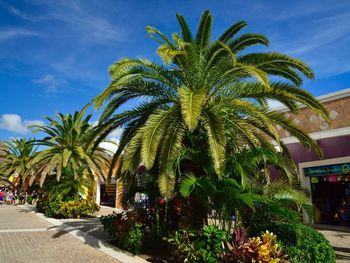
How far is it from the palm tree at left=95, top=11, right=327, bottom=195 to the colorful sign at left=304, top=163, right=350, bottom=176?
6.06 m

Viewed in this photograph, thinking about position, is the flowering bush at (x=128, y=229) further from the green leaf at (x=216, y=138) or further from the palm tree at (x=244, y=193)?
the green leaf at (x=216, y=138)

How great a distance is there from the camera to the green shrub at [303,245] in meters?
A: 7.50

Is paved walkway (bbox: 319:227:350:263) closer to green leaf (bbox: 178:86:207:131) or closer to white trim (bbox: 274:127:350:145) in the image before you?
white trim (bbox: 274:127:350:145)

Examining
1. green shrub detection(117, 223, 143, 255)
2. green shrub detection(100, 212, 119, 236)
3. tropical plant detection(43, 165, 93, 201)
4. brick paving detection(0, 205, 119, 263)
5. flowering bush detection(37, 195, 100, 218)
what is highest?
tropical plant detection(43, 165, 93, 201)

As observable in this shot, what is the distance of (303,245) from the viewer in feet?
25.2

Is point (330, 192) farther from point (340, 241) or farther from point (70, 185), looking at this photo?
point (70, 185)

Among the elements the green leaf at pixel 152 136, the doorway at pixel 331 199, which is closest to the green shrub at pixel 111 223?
the green leaf at pixel 152 136

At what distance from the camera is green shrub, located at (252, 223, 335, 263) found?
7500 mm

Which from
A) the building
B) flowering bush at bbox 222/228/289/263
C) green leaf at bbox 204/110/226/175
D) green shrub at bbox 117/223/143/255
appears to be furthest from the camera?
the building

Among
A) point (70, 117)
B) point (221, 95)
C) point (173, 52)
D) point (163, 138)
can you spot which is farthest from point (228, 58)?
point (70, 117)

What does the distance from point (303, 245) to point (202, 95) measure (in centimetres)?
422

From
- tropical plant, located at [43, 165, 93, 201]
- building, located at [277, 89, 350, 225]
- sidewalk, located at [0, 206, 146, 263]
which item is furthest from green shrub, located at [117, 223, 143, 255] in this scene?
tropical plant, located at [43, 165, 93, 201]

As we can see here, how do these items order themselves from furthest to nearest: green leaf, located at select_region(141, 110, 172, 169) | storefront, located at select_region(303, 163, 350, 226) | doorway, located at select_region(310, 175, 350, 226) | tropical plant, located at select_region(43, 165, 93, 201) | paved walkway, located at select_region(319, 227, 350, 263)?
tropical plant, located at select_region(43, 165, 93, 201), doorway, located at select_region(310, 175, 350, 226), storefront, located at select_region(303, 163, 350, 226), paved walkway, located at select_region(319, 227, 350, 263), green leaf, located at select_region(141, 110, 172, 169)

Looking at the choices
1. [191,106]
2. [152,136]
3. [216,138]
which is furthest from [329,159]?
[152,136]
